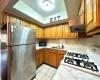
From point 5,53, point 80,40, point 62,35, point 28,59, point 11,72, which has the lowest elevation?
point 11,72

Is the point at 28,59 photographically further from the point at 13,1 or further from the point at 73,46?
the point at 73,46

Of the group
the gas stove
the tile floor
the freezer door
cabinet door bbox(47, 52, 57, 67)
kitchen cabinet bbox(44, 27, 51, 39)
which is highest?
kitchen cabinet bbox(44, 27, 51, 39)

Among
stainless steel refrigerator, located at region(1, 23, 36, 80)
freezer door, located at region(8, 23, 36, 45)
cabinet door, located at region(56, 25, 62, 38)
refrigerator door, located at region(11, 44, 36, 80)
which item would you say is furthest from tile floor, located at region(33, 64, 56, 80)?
cabinet door, located at region(56, 25, 62, 38)

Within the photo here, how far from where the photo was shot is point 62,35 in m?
3.03

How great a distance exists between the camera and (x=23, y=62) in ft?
5.68

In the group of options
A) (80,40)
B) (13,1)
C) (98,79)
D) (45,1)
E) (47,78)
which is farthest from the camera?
(80,40)

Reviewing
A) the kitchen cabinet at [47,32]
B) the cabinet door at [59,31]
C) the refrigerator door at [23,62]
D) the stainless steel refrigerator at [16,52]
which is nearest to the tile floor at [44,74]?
the refrigerator door at [23,62]

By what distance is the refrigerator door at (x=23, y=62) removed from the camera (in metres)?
1.50

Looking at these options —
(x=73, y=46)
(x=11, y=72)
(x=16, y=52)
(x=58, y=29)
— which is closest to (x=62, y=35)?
(x=58, y=29)

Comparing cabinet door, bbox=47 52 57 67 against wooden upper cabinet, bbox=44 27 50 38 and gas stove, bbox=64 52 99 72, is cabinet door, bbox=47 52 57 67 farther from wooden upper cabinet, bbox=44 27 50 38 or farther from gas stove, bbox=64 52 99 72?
gas stove, bbox=64 52 99 72

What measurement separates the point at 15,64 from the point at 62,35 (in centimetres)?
214

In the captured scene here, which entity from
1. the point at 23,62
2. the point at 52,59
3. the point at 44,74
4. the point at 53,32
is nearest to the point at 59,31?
the point at 53,32

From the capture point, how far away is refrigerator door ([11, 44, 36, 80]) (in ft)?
4.92

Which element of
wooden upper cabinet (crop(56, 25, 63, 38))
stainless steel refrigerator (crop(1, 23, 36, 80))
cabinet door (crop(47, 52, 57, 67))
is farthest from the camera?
wooden upper cabinet (crop(56, 25, 63, 38))
